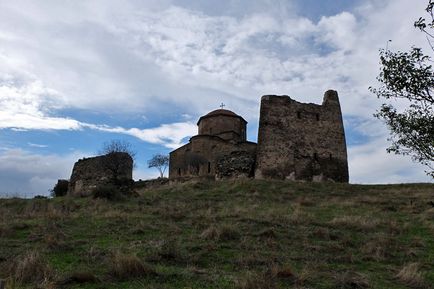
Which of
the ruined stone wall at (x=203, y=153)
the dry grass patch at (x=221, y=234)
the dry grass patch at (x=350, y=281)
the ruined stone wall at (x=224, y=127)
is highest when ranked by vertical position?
the ruined stone wall at (x=224, y=127)

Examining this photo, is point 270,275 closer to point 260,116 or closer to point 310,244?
point 310,244

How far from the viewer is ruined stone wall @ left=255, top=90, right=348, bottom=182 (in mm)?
28594

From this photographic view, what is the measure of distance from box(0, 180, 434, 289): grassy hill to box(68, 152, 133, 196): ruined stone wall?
1418 cm

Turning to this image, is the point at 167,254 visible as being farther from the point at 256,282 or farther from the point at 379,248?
the point at 379,248

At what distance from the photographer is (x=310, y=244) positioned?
10359mm

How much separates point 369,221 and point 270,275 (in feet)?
24.5

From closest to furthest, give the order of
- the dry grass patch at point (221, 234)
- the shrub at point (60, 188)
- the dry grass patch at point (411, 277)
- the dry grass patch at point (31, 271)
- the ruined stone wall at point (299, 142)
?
the dry grass patch at point (31, 271), the dry grass patch at point (411, 277), the dry grass patch at point (221, 234), the ruined stone wall at point (299, 142), the shrub at point (60, 188)

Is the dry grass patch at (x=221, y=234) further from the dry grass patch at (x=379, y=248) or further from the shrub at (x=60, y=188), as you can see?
the shrub at (x=60, y=188)

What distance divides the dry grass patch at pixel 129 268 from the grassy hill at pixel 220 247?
0.05ft

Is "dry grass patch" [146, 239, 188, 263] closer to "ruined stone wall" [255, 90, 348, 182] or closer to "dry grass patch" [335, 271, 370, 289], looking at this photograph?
"dry grass patch" [335, 271, 370, 289]

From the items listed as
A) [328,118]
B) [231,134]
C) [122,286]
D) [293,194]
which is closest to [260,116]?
[328,118]

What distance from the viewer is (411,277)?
7758mm

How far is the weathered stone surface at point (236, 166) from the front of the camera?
2884cm

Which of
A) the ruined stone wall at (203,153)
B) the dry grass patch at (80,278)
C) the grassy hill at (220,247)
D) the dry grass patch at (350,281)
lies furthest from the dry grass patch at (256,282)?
the ruined stone wall at (203,153)
